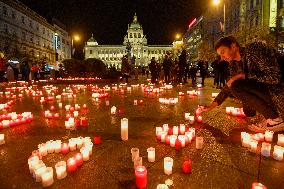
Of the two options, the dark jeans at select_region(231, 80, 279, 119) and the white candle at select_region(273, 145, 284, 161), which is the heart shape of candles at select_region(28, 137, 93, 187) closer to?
the white candle at select_region(273, 145, 284, 161)

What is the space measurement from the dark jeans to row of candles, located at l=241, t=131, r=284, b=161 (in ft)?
1.36

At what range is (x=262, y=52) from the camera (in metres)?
4.33

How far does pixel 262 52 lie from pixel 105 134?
3.12m

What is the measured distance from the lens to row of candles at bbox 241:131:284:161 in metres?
3.69

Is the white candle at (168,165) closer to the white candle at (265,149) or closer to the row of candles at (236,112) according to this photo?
the white candle at (265,149)

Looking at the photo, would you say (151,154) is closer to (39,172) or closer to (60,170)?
(60,170)

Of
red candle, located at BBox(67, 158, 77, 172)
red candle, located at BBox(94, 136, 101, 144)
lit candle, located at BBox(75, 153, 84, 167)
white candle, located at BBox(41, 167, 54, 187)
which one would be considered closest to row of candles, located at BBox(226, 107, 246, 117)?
red candle, located at BBox(94, 136, 101, 144)

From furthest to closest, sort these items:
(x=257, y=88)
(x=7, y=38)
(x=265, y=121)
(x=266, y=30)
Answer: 1. (x=7, y=38)
2. (x=266, y=30)
3. (x=265, y=121)
4. (x=257, y=88)

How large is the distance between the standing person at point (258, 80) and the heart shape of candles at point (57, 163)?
96.3 inches

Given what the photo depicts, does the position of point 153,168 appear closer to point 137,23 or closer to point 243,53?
point 243,53

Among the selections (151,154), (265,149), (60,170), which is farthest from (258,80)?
(60,170)

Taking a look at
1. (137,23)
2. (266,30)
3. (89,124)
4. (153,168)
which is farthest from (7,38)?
(137,23)

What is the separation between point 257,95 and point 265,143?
109 centimetres

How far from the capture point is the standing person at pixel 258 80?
4305 millimetres
